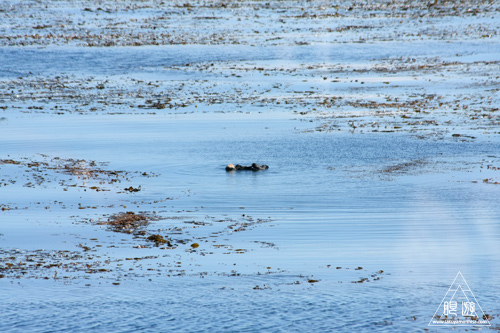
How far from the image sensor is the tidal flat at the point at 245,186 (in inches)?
432

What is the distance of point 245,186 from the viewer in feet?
62.0

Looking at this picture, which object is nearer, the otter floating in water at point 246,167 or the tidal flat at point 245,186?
the tidal flat at point 245,186

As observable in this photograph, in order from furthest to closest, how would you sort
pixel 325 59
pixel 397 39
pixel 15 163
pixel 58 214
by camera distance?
1. pixel 397 39
2. pixel 325 59
3. pixel 15 163
4. pixel 58 214

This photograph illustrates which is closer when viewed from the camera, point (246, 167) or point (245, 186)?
point (245, 186)

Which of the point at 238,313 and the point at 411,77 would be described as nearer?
the point at 238,313

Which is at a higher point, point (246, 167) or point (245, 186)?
point (246, 167)

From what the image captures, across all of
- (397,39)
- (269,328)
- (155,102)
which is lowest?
(269,328)

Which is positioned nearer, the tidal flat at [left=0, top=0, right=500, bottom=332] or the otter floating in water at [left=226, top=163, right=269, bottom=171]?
the tidal flat at [left=0, top=0, right=500, bottom=332]

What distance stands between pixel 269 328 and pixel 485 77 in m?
31.0

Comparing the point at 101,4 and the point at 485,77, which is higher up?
the point at 101,4

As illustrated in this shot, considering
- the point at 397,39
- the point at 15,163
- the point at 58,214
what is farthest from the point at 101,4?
the point at 58,214

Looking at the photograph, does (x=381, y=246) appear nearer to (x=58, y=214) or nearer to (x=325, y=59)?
(x=58, y=214)

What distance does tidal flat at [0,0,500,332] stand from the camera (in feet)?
36.0

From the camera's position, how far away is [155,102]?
1321 inches
